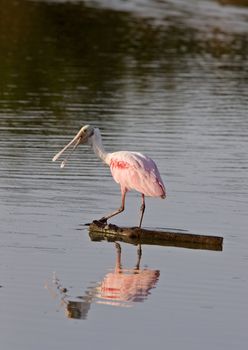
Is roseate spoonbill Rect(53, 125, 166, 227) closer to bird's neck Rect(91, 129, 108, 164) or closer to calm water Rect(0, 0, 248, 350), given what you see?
bird's neck Rect(91, 129, 108, 164)

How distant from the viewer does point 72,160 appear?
2156 centimetres

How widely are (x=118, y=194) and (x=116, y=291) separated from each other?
16.6 ft

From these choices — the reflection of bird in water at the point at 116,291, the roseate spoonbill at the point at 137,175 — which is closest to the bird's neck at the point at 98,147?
the roseate spoonbill at the point at 137,175

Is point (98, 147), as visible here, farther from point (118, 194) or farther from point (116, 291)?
point (116, 291)

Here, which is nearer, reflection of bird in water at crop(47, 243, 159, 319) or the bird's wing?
reflection of bird in water at crop(47, 243, 159, 319)

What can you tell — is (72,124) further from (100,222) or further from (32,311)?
(32,311)

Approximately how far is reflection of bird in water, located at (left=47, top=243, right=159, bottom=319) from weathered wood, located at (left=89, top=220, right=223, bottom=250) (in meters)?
1.06

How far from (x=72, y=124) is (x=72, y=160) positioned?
3.89 m

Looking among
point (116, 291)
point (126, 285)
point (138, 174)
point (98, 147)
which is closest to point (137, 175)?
point (138, 174)

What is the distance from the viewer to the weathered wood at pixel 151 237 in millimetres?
15633

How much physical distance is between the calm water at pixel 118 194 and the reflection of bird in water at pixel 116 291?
0.06 ft

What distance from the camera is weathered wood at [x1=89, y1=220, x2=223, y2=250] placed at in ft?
51.3

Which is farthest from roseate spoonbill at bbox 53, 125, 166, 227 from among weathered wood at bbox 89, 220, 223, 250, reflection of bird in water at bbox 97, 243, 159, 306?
reflection of bird in water at bbox 97, 243, 159, 306

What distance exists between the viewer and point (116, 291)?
13719mm
